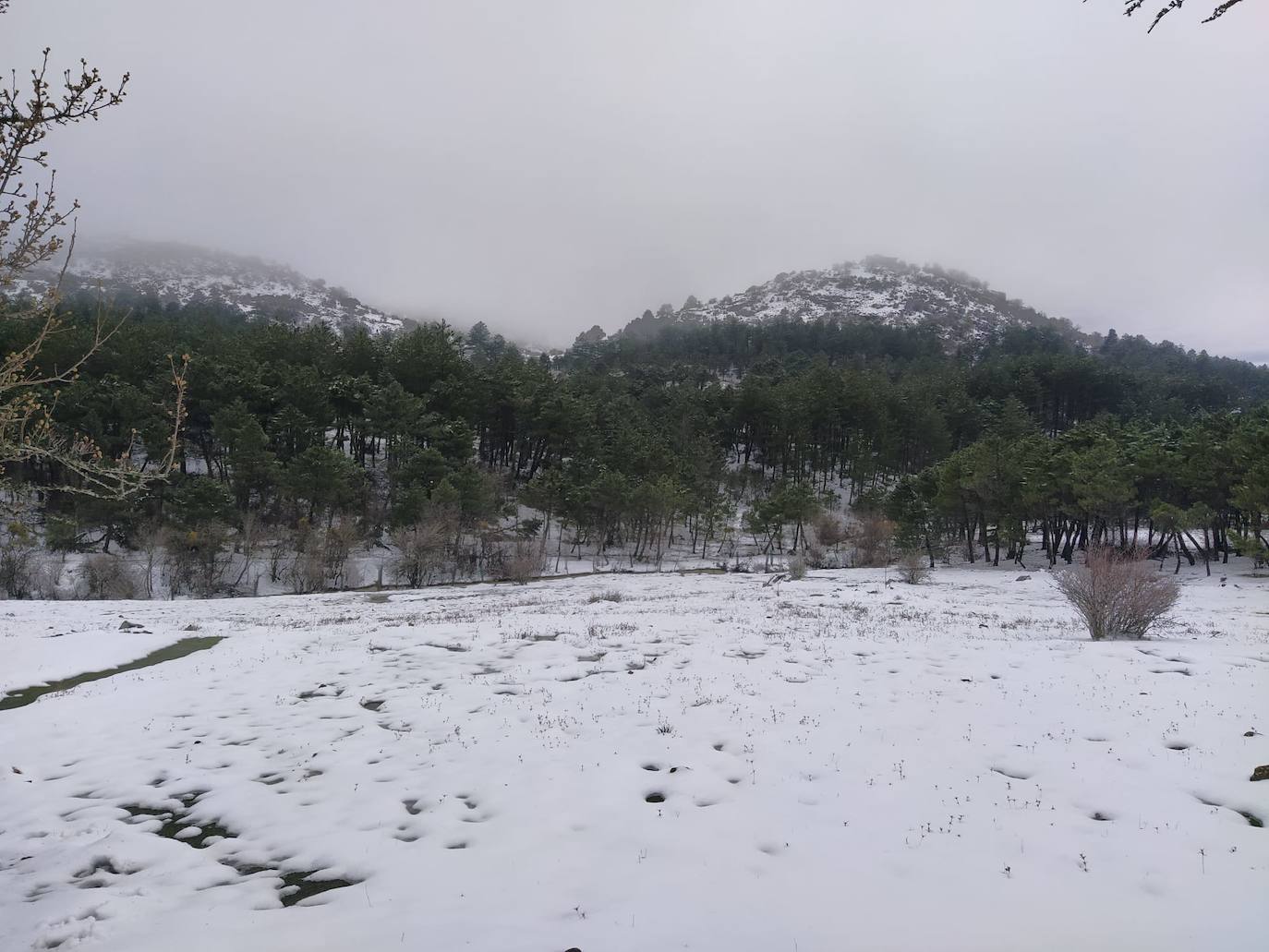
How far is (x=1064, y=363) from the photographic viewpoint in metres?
A: 94.1

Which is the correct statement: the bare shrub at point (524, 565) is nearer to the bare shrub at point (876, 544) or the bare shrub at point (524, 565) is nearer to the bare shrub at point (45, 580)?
the bare shrub at point (876, 544)

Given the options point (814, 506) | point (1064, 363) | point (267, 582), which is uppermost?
point (1064, 363)

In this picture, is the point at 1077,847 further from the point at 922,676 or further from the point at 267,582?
the point at 267,582

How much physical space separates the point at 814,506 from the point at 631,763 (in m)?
46.1

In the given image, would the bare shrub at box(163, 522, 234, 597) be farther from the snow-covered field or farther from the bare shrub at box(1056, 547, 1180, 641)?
the bare shrub at box(1056, 547, 1180, 641)

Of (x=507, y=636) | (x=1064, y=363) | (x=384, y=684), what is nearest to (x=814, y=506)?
(x=507, y=636)

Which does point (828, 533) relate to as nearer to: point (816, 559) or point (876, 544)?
point (816, 559)

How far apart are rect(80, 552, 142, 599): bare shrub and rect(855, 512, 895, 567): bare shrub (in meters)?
49.8

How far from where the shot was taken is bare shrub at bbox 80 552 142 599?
35469mm

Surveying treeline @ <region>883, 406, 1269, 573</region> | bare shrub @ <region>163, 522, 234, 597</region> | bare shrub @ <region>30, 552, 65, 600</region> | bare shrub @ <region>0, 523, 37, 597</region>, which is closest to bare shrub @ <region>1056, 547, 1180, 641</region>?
treeline @ <region>883, 406, 1269, 573</region>

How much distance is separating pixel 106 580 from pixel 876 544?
169 feet

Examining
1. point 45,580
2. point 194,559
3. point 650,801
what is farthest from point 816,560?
point 45,580

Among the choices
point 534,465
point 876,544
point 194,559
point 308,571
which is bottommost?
point 308,571

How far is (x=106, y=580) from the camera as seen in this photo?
3566 cm
